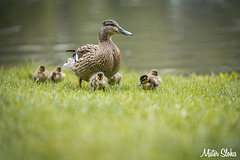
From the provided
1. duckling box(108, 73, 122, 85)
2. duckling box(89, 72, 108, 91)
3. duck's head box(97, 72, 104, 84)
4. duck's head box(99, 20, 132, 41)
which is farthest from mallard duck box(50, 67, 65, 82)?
duck's head box(97, 72, 104, 84)

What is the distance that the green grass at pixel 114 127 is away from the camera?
2549 mm

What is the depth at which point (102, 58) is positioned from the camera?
5.24 metres

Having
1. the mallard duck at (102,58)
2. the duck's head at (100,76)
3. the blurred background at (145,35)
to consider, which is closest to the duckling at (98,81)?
the duck's head at (100,76)

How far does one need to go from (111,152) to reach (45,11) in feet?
79.8

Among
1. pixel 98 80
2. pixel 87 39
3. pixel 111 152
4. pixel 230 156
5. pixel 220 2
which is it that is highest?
pixel 220 2

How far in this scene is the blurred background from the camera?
35.1 ft

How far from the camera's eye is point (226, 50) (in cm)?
1139

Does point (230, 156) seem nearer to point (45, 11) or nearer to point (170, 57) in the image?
point (170, 57)

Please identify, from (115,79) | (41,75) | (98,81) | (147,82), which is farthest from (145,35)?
(98,81)

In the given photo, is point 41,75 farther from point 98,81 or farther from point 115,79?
point 98,81

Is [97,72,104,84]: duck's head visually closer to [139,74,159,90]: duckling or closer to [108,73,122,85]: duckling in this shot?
[139,74,159,90]: duckling

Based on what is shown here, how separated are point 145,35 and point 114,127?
1263cm

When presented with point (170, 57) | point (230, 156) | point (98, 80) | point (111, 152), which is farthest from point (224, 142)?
point (170, 57)

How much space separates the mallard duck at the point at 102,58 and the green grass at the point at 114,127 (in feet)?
4.12
